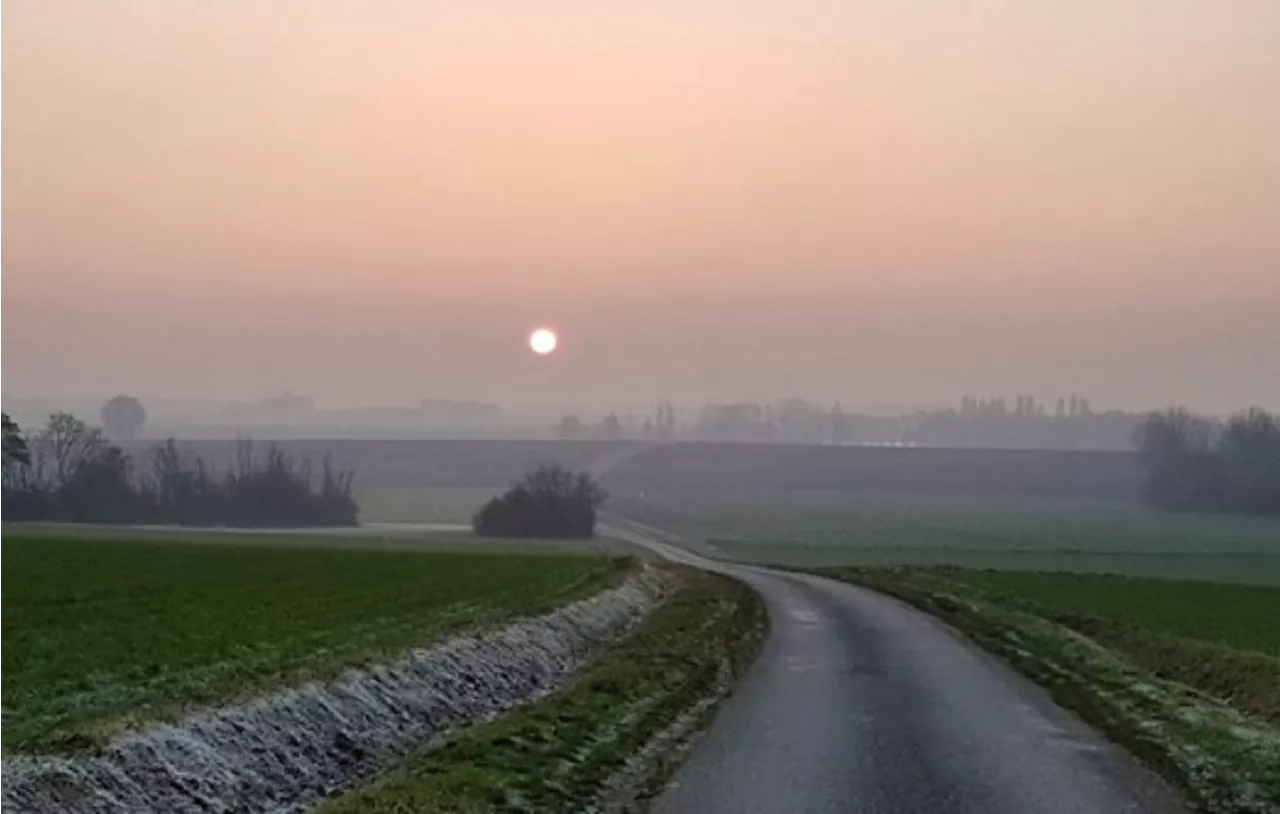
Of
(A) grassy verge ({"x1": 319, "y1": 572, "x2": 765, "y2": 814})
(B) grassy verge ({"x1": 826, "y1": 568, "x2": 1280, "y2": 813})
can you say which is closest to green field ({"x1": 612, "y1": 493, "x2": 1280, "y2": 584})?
(B) grassy verge ({"x1": 826, "y1": 568, "x2": 1280, "y2": 813})

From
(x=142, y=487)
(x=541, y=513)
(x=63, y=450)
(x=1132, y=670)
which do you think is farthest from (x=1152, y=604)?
(x=63, y=450)

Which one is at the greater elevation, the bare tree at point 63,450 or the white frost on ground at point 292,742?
the bare tree at point 63,450

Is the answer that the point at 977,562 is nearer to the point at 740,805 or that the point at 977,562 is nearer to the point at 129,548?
the point at 129,548

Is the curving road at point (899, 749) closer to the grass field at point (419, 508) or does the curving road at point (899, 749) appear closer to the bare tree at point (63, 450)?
the bare tree at point (63, 450)

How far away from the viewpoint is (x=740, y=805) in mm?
14906

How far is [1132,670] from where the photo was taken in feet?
96.0

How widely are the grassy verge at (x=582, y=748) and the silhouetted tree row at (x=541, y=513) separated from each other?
101m

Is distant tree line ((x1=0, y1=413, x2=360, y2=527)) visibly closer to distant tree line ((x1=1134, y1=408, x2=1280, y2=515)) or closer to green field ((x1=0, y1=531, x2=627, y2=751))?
green field ((x1=0, y1=531, x2=627, y2=751))

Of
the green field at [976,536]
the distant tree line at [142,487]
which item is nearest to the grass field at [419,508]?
the distant tree line at [142,487]

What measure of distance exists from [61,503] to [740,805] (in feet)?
422

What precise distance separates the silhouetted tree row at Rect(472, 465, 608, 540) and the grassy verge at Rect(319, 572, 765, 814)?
101 m

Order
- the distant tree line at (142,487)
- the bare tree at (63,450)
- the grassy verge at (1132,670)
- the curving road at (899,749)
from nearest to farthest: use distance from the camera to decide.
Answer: the curving road at (899,749)
the grassy verge at (1132,670)
the distant tree line at (142,487)
the bare tree at (63,450)

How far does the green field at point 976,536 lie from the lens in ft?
319

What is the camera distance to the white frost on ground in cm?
1411
